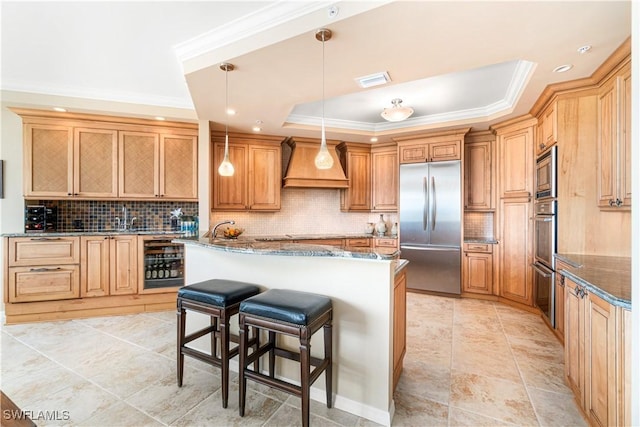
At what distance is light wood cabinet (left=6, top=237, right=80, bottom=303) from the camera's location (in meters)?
3.34

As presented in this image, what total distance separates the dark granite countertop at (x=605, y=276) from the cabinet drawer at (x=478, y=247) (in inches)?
63.8

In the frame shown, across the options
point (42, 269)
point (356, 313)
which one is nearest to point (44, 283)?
point (42, 269)

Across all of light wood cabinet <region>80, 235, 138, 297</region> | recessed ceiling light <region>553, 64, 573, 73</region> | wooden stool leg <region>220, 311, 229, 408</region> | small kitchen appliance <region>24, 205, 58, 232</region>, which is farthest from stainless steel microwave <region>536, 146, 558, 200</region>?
small kitchen appliance <region>24, 205, 58, 232</region>

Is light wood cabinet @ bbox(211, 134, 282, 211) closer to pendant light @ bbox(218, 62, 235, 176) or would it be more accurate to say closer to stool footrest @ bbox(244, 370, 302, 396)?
pendant light @ bbox(218, 62, 235, 176)

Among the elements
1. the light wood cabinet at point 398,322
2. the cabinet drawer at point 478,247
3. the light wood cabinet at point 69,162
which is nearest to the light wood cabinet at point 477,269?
the cabinet drawer at point 478,247

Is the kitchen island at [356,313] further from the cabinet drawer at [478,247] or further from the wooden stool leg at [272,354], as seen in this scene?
the cabinet drawer at [478,247]

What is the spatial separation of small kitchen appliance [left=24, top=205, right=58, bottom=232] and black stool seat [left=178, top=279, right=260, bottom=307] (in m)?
2.92

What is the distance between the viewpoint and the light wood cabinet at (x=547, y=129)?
2941 mm

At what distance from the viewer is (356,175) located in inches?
205

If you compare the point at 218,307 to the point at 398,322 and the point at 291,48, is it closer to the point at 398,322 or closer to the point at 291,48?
the point at 398,322

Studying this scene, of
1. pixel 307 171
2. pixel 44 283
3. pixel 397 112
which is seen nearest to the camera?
pixel 397 112

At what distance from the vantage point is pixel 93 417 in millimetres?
1839

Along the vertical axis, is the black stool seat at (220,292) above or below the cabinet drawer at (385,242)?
below

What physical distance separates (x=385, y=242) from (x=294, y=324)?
3.58 metres
